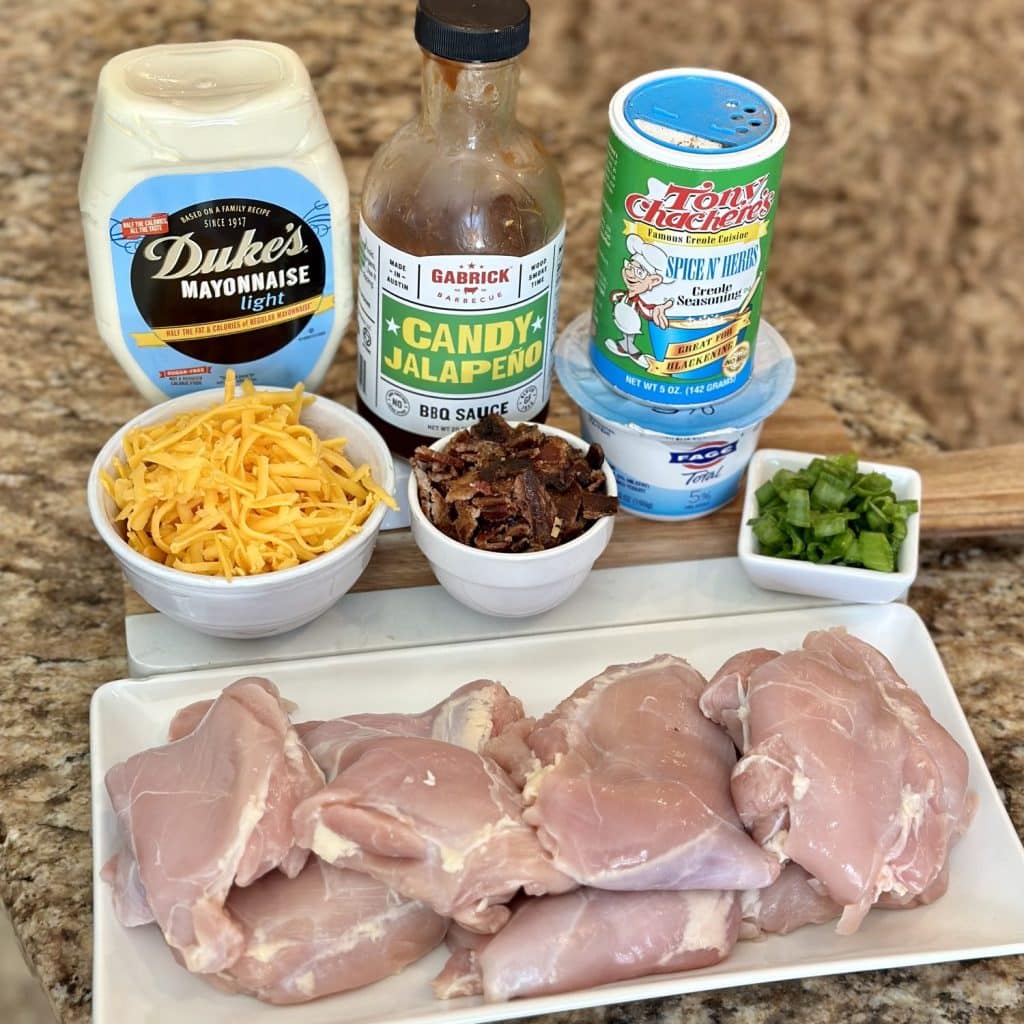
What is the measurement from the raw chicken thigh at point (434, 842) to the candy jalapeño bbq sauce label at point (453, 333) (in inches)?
21.1

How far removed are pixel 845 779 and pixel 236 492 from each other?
0.68 metres

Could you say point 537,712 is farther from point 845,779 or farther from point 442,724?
point 845,779

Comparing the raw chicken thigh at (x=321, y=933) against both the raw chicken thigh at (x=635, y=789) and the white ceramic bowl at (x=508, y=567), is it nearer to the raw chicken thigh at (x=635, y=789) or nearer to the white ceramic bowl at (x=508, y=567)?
the raw chicken thigh at (x=635, y=789)

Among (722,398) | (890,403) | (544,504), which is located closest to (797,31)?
(890,403)

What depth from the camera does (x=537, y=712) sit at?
1465 mm

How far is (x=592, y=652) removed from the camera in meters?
1.51

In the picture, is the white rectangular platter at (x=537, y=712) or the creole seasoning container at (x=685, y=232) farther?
the creole seasoning container at (x=685, y=232)

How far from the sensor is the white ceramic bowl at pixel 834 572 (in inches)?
60.2

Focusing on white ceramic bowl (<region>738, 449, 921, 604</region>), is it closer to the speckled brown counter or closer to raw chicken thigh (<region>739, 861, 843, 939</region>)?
the speckled brown counter

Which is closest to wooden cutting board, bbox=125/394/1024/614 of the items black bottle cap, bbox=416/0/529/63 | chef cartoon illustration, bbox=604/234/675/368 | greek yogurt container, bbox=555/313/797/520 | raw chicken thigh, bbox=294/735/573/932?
greek yogurt container, bbox=555/313/797/520

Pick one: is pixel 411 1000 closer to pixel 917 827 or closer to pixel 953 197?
pixel 917 827

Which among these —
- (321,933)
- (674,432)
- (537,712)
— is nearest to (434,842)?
(321,933)

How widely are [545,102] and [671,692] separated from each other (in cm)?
142

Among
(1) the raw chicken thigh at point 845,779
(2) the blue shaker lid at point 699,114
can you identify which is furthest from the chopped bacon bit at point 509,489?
(2) the blue shaker lid at point 699,114
